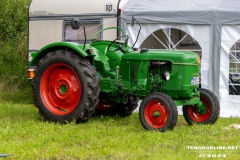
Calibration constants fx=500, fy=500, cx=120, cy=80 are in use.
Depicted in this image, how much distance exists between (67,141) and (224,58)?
4.49m

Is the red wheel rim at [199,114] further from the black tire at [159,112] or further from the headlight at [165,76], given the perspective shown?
the black tire at [159,112]

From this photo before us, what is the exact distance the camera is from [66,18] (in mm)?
10539

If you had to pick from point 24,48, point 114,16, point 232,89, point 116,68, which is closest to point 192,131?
point 116,68

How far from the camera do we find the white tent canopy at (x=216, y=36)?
934 centimetres

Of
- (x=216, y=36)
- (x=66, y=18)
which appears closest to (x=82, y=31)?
(x=66, y=18)

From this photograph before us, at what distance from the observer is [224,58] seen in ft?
30.9

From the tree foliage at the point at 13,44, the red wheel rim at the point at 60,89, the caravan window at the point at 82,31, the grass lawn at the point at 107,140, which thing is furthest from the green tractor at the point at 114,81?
the tree foliage at the point at 13,44

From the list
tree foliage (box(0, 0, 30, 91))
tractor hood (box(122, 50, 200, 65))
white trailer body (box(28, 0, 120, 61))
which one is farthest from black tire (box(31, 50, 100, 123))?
tree foliage (box(0, 0, 30, 91))

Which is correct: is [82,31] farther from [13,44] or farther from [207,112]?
[13,44]

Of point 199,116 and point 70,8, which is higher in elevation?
point 70,8

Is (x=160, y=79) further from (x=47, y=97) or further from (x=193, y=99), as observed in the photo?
(x=47, y=97)

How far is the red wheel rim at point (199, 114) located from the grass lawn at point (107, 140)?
21 centimetres

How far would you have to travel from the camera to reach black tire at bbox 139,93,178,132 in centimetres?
652

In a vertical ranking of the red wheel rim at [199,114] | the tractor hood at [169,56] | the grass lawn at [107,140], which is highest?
the tractor hood at [169,56]
